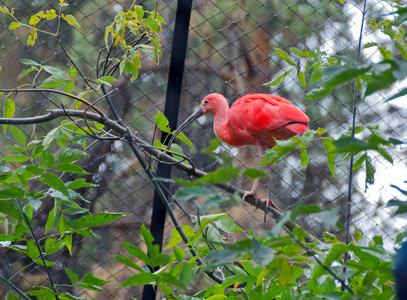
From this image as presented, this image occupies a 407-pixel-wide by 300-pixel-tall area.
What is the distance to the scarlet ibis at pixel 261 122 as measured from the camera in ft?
5.65

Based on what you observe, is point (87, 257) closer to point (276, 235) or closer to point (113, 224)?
point (113, 224)

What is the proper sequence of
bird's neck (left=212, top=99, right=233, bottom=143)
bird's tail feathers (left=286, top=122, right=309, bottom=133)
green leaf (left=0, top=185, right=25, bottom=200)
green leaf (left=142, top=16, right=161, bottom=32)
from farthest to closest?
bird's neck (left=212, top=99, right=233, bottom=143), bird's tail feathers (left=286, top=122, right=309, bottom=133), green leaf (left=142, top=16, right=161, bottom=32), green leaf (left=0, top=185, right=25, bottom=200)

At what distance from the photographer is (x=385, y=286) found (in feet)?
2.16

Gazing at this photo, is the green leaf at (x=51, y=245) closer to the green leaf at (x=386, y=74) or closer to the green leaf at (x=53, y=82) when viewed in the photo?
the green leaf at (x=53, y=82)

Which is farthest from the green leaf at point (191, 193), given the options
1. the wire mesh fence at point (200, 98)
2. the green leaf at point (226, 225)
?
the wire mesh fence at point (200, 98)

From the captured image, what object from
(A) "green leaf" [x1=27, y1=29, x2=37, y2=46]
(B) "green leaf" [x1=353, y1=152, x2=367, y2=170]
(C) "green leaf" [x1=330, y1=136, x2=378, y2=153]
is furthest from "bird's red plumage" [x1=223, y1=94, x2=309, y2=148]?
(C) "green leaf" [x1=330, y1=136, x2=378, y2=153]

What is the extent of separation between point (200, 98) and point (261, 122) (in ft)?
2.22

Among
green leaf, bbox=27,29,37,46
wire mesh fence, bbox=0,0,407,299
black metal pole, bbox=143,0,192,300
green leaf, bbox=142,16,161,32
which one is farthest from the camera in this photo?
wire mesh fence, bbox=0,0,407,299

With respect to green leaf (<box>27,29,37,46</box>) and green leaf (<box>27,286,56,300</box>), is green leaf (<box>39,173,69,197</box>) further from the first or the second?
green leaf (<box>27,29,37,46</box>)

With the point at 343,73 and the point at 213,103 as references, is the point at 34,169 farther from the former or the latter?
the point at 213,103

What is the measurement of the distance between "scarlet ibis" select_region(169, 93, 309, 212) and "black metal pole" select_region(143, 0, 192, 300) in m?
0.10

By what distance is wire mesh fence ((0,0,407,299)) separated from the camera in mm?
2283

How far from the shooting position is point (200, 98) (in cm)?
235

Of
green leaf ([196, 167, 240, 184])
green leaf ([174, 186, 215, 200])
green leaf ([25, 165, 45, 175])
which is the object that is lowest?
green leaf ([25, 165, 45, 175])
